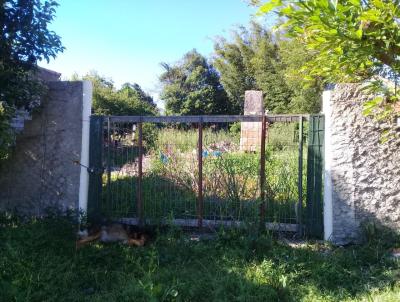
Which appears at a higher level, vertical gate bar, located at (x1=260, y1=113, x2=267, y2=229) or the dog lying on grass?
vertical gate bar, located at (x1=260, y1=113, x2=267, y2=229)

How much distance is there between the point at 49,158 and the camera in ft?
20.6

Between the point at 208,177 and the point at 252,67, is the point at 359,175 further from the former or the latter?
the point at 252,67

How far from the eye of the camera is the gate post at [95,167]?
20.5 feet

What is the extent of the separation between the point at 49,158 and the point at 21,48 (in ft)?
5.34

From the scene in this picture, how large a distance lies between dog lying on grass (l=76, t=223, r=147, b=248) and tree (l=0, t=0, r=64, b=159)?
5.45 ft

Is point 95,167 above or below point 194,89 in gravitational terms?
below

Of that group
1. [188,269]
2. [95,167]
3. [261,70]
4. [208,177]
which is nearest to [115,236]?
[95,167]

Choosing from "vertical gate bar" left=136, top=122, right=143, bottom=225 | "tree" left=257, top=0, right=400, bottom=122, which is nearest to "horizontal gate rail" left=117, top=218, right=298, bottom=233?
"vertical gate bar" left=136, top=122, right=143, bottom=225

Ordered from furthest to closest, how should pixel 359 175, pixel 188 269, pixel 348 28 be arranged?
1. pixel 359 175
2. pixel 188 269
3. pixel 348 28

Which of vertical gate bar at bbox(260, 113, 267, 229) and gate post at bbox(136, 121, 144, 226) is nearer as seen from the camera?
vertical gate bar at bbox(260, 113, 267, 229)

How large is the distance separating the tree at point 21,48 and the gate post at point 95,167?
0.92 m

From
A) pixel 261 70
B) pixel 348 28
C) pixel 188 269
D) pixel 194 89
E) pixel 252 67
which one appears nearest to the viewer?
pixel 348 28

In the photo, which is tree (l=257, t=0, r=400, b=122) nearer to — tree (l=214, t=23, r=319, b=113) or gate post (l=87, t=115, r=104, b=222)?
gate post (l=87, t=115, r=104, b=222)

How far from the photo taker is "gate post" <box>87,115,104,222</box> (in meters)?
6.25
